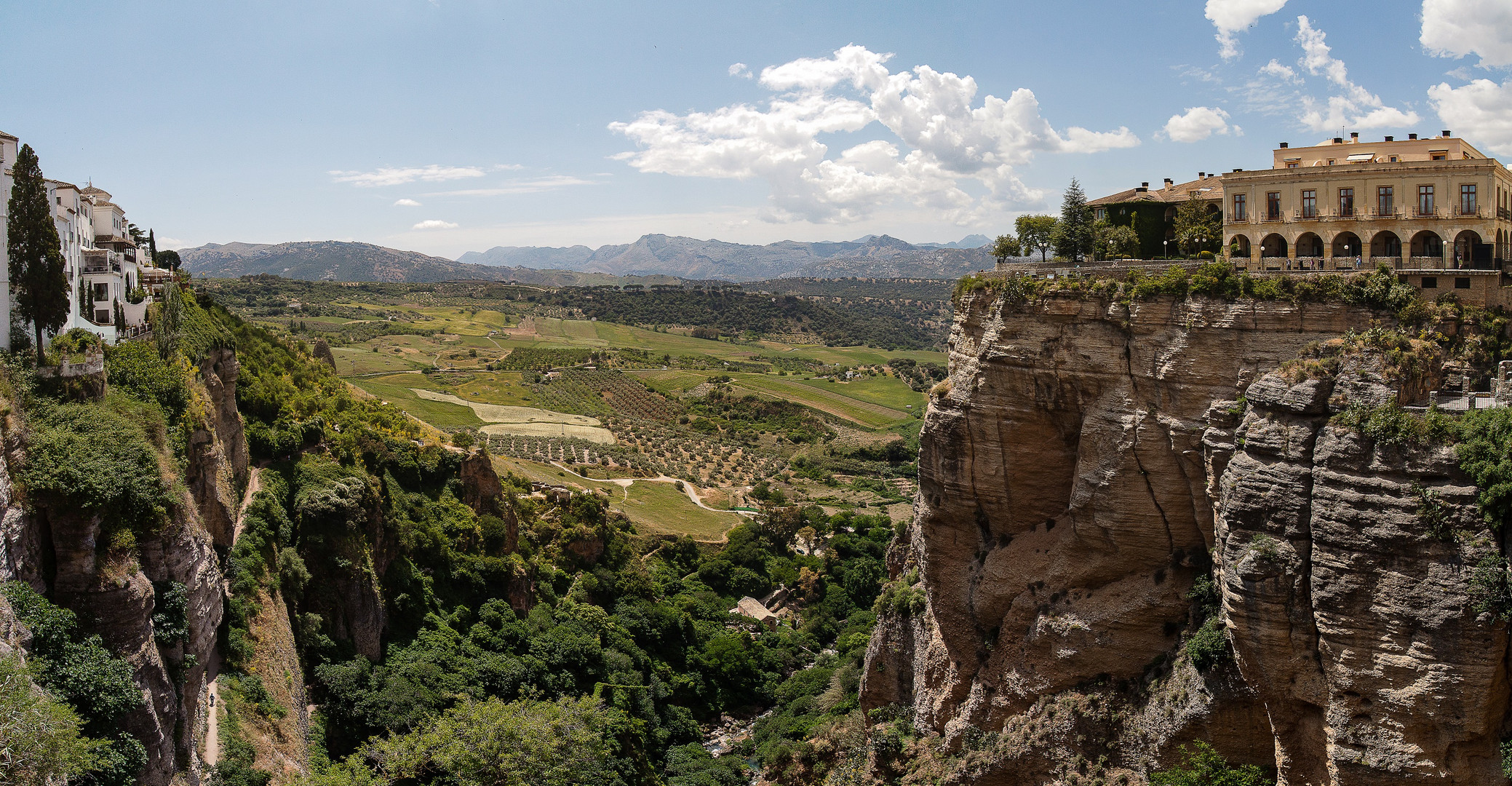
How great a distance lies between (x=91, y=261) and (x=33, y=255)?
1012cm

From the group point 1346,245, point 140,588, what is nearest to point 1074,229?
point 1346,245

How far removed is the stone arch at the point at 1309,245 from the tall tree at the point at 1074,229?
8320mm

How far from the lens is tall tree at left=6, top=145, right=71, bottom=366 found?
2833 centimetres

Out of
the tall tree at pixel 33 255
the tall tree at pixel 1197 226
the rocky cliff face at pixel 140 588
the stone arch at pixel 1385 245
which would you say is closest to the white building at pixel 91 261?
the tall tree at pixel 33 255

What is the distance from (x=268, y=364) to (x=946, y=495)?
128 feet

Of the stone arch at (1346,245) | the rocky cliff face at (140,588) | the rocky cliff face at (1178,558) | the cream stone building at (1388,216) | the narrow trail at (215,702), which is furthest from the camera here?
the stone arch at (1346,245)

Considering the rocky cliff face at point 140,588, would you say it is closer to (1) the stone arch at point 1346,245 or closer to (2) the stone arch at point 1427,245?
(1) the stone arch at point 1346,245

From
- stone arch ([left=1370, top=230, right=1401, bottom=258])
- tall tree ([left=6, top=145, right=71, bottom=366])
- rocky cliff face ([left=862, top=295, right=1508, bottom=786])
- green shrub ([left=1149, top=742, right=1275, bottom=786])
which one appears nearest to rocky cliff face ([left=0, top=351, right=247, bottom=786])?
tall tree ([left=6, top=145, right=71, bottom=366])

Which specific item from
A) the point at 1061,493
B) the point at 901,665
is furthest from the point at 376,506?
the point at 1061,493

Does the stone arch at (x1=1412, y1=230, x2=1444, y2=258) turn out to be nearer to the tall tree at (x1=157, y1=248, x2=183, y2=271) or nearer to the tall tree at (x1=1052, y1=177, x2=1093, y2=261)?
the tall tree at (x1=1052, y1=177, x2=1093, y2=261)

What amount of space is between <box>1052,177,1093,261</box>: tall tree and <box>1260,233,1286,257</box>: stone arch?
24.2ft

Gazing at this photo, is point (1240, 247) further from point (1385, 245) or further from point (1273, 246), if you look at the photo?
point (1385, 245)

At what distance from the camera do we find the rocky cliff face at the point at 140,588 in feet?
71.8

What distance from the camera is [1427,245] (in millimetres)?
27312
